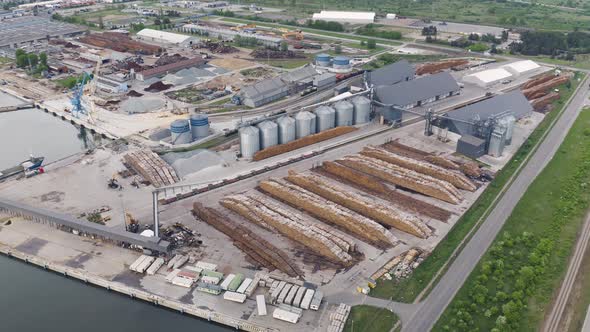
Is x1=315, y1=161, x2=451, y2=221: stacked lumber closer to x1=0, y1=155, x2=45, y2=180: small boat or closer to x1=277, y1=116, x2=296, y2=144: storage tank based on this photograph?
x1=277, y1=116, x2=296, y2=144: storage tank

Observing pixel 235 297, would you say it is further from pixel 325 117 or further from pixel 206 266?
pixel 325 117

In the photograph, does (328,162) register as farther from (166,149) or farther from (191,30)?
(191,30)

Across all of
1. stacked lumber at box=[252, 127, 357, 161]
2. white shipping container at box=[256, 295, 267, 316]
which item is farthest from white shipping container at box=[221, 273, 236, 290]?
stacked lumber at box=[252, 127, 357, 161]

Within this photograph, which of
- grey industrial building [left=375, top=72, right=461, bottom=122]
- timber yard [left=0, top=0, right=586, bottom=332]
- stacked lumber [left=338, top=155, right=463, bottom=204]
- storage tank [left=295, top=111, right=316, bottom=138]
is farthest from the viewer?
grey industrial building [left=375, top=72, right=461, bottom=122]

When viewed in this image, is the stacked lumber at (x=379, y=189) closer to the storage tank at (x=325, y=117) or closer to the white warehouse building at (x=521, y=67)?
the storage tank at (x=325, y=117)

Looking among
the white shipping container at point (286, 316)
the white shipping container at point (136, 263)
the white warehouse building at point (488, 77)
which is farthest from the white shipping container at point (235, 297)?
the white warehouse building at point (488, 77)

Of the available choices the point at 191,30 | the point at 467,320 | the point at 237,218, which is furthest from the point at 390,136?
the point at 191,30
